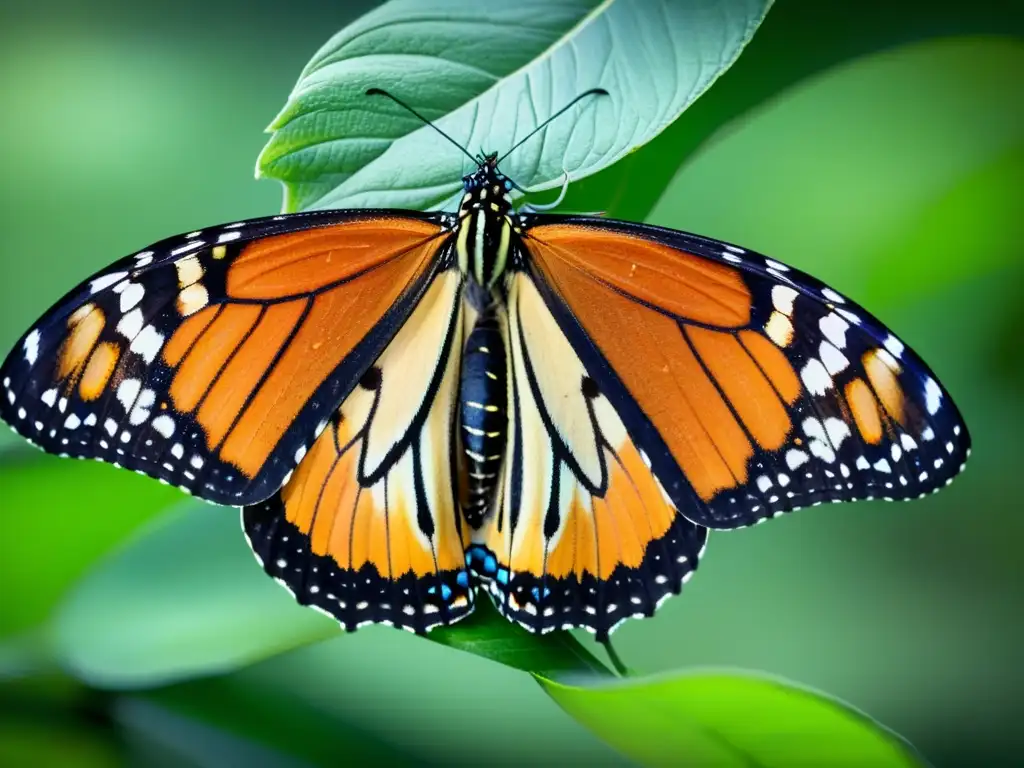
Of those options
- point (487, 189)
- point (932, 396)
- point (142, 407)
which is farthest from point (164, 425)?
point (932, 396)

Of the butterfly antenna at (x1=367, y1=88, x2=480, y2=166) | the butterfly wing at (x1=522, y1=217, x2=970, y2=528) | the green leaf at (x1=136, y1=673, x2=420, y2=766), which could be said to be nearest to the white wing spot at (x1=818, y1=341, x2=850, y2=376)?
the butterfly wing at (x1=522, y1=217, x2=970, y2=528)

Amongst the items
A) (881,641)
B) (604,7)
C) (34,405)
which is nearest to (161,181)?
(34,405)

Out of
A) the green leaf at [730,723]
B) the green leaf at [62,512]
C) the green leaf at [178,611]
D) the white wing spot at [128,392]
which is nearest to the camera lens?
the green leaf at [730,723]

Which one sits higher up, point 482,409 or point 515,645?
point 482,409

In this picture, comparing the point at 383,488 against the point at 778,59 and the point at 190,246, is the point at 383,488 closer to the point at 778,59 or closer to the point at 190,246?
the point at 190,246

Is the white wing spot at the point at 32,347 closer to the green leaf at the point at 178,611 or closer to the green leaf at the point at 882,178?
the green leaf at the point at 178,611

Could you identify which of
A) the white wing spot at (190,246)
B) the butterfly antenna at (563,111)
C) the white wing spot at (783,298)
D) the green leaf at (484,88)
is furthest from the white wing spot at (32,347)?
the white wing spot at (783,298)

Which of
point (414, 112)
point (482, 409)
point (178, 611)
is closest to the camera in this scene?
point (414, 112)

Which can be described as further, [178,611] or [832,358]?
[178,611]
